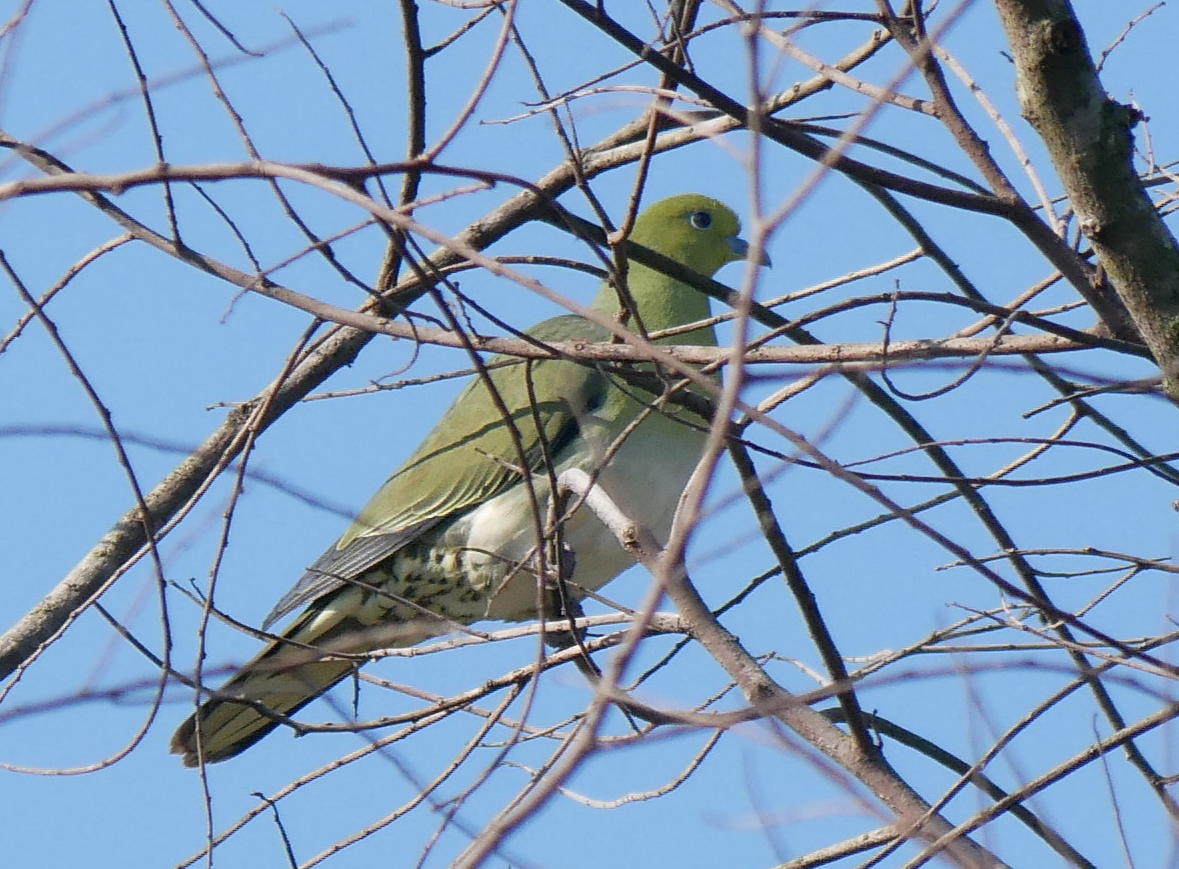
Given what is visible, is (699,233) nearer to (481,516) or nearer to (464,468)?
(464,468)

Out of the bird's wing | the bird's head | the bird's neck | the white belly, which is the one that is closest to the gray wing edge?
the bird's wing

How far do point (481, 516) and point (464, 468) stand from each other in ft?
0.58

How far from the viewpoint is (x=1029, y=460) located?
2.52 meters

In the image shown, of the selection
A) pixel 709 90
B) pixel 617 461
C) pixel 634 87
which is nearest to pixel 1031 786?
pixel 709 90

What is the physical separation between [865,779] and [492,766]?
0.69 metres

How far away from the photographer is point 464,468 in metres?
4.38

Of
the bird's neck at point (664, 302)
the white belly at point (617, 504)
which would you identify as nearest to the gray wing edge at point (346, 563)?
the white belly at point (617, 504)

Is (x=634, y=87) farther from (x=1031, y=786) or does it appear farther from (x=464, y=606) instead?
(x=464, y=606)

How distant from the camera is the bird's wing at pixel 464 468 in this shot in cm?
420

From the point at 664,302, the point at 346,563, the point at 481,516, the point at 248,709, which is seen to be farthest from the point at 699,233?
the point at 248,709

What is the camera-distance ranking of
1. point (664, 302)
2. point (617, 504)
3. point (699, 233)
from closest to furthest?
point (617, 504) → point (664, 302) → point (699, 233)

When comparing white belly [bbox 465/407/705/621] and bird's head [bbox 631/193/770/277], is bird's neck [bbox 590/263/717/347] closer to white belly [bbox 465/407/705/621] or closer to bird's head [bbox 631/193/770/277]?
bird's head [bbox 631/193/770/277]

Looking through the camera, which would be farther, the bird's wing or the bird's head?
the bird's head

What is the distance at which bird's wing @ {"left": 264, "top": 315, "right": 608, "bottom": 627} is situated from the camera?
4.20m
